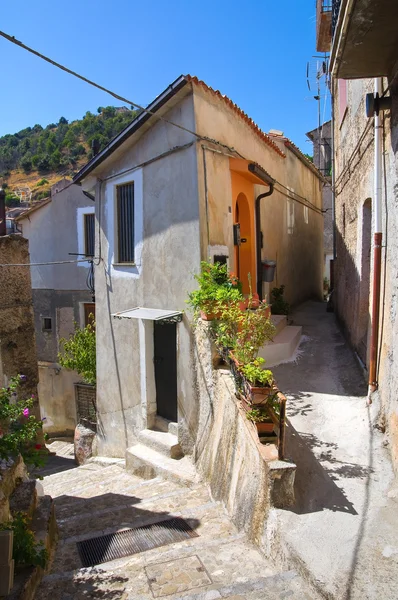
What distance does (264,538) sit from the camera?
4625 mm

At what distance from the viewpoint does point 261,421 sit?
5270 mm

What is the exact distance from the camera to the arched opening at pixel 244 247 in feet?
36.7

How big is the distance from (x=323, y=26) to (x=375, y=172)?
32.1ft

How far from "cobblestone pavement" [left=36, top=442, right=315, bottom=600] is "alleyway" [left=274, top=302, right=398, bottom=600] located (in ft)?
1.03

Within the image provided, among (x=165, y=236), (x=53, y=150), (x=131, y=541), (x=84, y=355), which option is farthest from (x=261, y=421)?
(x=53, y=150)

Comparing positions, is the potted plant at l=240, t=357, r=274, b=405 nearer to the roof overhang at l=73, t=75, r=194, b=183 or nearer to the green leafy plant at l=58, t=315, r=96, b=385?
the roof overhang at l=73, t=75, r=194, b=183

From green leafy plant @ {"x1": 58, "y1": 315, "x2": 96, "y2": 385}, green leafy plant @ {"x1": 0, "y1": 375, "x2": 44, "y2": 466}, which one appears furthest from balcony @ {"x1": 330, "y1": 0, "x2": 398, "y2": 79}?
green leafy plant @ {"x1": 58, "y1": 315, "x2": 96, "y2": 385}

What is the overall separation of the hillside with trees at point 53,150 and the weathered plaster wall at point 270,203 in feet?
156

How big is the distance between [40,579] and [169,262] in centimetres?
574

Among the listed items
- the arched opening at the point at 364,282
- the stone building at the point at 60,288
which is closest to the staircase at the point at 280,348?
the arched opening at the point at 364,282

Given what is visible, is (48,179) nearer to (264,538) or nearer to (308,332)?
(308,332)

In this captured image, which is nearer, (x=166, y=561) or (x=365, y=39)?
(x=166, y=561)

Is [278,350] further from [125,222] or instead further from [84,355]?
[84,355]

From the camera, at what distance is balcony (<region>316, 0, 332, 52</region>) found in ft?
42.2
